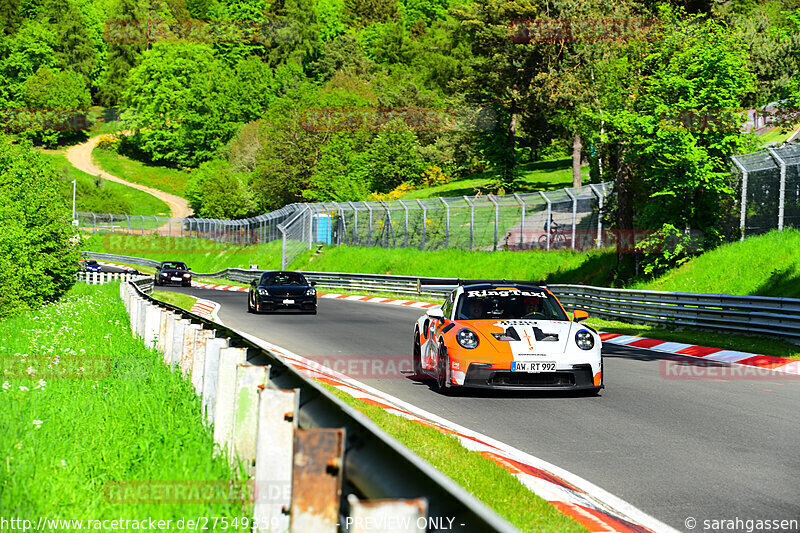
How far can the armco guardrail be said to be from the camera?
7.38 feet

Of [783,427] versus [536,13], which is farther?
[536,13]

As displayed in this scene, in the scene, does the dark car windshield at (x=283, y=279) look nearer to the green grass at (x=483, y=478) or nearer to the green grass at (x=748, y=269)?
the green grass at (x=748, y=269)

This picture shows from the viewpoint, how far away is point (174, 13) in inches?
6983

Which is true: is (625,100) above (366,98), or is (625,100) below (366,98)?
below

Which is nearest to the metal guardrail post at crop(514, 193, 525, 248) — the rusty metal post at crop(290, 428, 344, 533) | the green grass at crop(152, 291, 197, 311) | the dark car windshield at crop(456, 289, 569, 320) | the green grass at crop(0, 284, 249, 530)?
the green grass at crop(152, 291, 197, 311)

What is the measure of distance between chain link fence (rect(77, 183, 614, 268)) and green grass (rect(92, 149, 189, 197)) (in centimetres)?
5605

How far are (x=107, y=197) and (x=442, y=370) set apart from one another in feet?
328

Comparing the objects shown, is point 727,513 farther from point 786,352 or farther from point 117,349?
point 786,352

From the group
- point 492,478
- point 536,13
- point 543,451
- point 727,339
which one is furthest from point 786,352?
point 536,13

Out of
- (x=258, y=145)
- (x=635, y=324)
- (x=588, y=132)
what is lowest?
(x=635, y=324)

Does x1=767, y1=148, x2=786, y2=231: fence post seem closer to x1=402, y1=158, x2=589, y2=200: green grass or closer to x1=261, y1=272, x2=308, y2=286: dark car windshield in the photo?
x1=261, y1=272, x2=308, y2=286: dark car windshield

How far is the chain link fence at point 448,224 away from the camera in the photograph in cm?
3341

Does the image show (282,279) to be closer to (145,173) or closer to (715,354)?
(715,354)

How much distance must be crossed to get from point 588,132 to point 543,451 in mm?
21708
